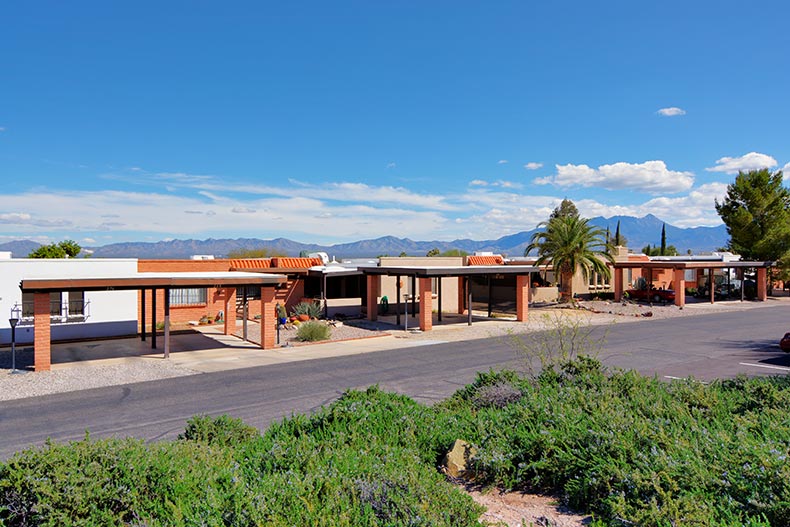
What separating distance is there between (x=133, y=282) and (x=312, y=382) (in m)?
7.31

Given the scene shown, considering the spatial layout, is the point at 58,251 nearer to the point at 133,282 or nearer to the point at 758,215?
the point at 133,282

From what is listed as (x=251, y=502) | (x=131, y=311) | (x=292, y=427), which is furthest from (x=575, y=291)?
(x=251, y=502)

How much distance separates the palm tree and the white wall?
25.7m

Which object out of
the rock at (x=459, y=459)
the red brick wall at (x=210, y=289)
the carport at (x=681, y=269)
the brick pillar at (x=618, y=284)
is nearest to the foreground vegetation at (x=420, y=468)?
the rock at (x=459, y=459)

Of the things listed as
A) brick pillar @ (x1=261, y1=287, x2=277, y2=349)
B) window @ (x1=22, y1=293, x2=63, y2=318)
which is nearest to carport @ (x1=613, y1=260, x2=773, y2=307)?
brick pillar @ (x1=261, y1=287, x2=277, y2=349)

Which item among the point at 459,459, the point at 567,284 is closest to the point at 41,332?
the point at 459,459

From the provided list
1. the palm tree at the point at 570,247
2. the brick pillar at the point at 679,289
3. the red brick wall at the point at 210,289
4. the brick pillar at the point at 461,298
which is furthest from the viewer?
the brick pillar at the point at 679,289

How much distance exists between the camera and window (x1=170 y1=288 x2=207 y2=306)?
28234 mm

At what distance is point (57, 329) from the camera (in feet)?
76.0

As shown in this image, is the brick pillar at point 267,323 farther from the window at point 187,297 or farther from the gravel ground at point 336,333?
the window at point 187,297

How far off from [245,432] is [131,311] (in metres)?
18.9

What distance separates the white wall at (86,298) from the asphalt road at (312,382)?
10.1 meters

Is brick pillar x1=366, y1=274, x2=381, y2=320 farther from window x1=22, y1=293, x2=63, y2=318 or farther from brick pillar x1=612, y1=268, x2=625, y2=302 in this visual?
brick pillar x1=612, y1=268, x2=625, y2=302

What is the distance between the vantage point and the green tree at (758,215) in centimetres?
4881
